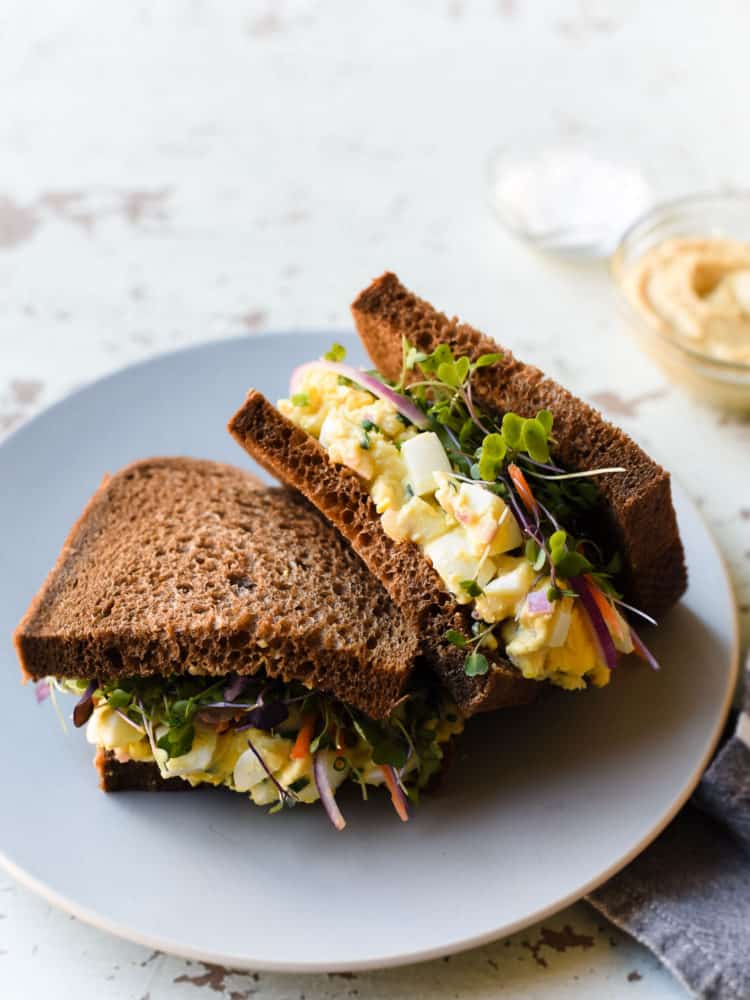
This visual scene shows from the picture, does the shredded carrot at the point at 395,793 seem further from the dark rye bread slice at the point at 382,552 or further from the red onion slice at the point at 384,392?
the red onion slice at the point at 384,392

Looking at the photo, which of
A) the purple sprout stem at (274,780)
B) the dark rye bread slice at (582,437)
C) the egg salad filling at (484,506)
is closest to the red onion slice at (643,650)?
the egg salad filling at (484,506)

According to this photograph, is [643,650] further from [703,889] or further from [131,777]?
[131,777]

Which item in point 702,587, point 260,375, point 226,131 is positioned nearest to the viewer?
point 702,587

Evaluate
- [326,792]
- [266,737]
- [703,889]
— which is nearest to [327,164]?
[266,737]

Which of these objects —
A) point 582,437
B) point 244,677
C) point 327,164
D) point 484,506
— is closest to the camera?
point 484,506

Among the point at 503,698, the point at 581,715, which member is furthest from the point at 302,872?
the point at 581,715

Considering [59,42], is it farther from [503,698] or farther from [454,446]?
[503,698]
